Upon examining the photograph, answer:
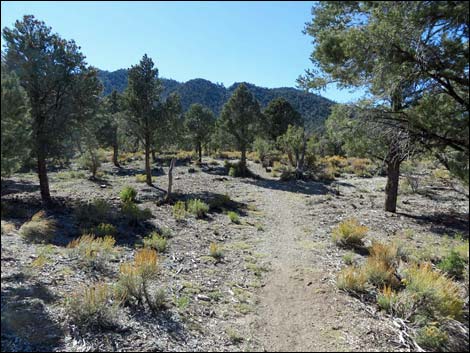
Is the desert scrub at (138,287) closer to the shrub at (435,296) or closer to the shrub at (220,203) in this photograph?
the shrub at (435,296)

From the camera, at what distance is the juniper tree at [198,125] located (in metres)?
36.6

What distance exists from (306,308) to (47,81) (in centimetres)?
1313

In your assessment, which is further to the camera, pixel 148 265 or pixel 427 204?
pixel 427 204

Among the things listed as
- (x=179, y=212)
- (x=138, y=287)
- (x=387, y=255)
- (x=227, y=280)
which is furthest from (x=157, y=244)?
(x=387, y=255)

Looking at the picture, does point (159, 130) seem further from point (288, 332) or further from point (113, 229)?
point (288, 332)

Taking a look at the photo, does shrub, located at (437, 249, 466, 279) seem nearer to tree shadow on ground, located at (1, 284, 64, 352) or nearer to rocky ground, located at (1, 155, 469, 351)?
rocky ground, located at (1, 155, 469, 351)

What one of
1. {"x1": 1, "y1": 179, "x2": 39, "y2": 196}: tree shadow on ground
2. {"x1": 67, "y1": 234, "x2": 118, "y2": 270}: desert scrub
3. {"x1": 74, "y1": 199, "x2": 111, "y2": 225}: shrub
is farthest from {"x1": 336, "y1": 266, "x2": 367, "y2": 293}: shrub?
{"x1": 1, "y1": 179, "x2": 39, "y2": 196}: tree shadow on ground

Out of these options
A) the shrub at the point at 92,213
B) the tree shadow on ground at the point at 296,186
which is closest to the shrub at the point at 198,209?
the shrub at the point at 92,213

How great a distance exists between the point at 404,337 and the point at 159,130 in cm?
1942

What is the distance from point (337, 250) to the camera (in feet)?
33.0

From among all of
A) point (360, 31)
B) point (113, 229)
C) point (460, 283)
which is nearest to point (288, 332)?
point (460, 283)

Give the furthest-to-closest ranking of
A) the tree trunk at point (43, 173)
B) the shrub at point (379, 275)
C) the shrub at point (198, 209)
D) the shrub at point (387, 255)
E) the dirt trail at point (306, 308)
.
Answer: the shrub at point (198, 209) → the tree trunk at point (43, 173) → the shrub at point (387, 255) → the shrub at point (379, 275) → the dirt trail at point (306, 308)

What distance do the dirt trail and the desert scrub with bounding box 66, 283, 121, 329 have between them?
2409 millimetres

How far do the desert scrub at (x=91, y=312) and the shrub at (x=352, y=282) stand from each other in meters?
4.66
